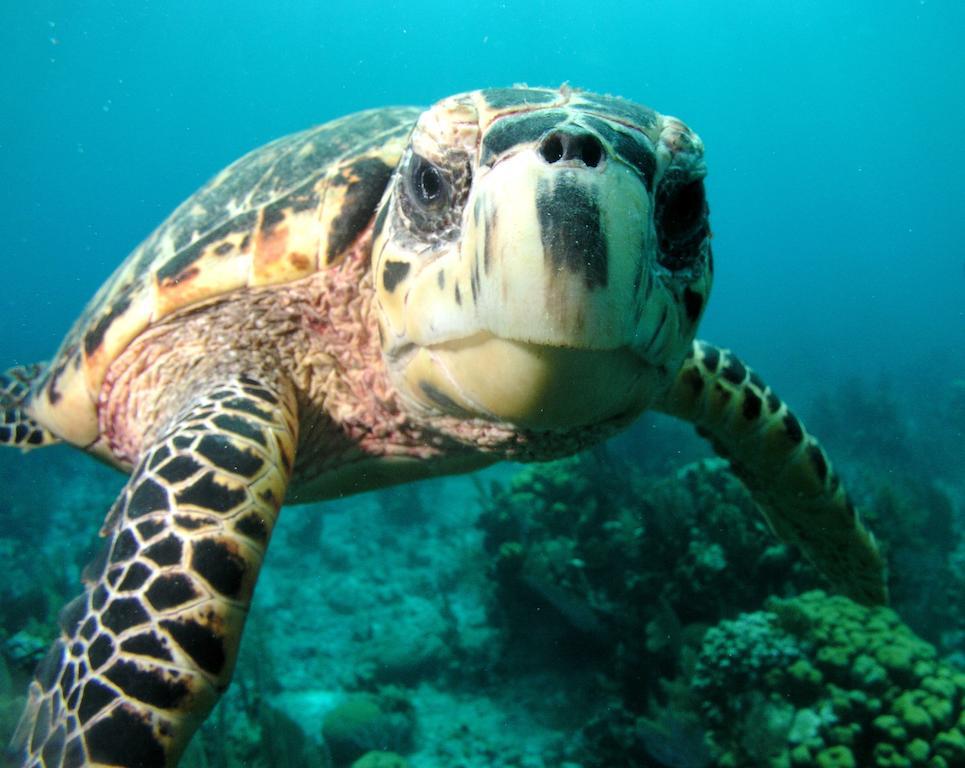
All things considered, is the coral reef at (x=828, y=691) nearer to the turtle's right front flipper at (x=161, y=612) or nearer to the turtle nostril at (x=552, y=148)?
the turtle's right front flipper at (x=161, y=612)

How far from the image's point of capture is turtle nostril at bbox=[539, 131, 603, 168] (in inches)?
45.6

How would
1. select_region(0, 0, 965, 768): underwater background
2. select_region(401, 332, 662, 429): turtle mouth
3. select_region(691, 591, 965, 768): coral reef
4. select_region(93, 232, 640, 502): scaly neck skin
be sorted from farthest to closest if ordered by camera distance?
select_region(0, 0, 965, 768): underwater background → select_region(691, 591, 965, 768): coral reef → select_region(93, 232, 640, 502): scaly neck skin → select_region(401, 332, 662, 429): turtle mouth

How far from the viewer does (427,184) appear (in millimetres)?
1519

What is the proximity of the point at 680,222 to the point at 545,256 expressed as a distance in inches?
21.6

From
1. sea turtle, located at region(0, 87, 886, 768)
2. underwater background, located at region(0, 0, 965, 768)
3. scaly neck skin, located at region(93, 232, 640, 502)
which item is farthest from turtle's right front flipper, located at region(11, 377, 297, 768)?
underwater background, located at region(0, 0, 965, 768)

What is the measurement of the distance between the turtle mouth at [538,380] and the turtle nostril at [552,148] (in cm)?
34

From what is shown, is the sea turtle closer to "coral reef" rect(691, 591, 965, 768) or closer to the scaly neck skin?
the scaly neck skin

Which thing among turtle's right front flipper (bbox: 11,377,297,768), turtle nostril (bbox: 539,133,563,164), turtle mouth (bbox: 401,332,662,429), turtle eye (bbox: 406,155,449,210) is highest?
turtle eye (bbox: 406,155,449,210)

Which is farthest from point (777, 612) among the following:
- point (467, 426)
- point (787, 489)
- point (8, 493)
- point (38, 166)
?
point (38, 166)

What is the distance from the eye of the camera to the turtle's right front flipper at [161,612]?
1.31 meters

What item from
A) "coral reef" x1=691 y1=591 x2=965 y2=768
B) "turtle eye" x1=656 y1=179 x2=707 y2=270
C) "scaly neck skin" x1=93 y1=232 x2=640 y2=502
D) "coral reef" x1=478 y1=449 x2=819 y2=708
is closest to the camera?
"turtle eye" x1=656 y1=179 x2=707 y2=270

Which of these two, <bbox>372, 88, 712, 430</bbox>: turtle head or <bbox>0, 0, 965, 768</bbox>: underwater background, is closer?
<bbox>372, 88, 712, 430</bbox>: turtle head

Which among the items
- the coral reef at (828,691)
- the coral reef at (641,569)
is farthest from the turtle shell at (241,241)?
the coral reef at (641,569)

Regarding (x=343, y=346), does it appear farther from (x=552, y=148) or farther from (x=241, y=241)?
(x=552, y=148)
